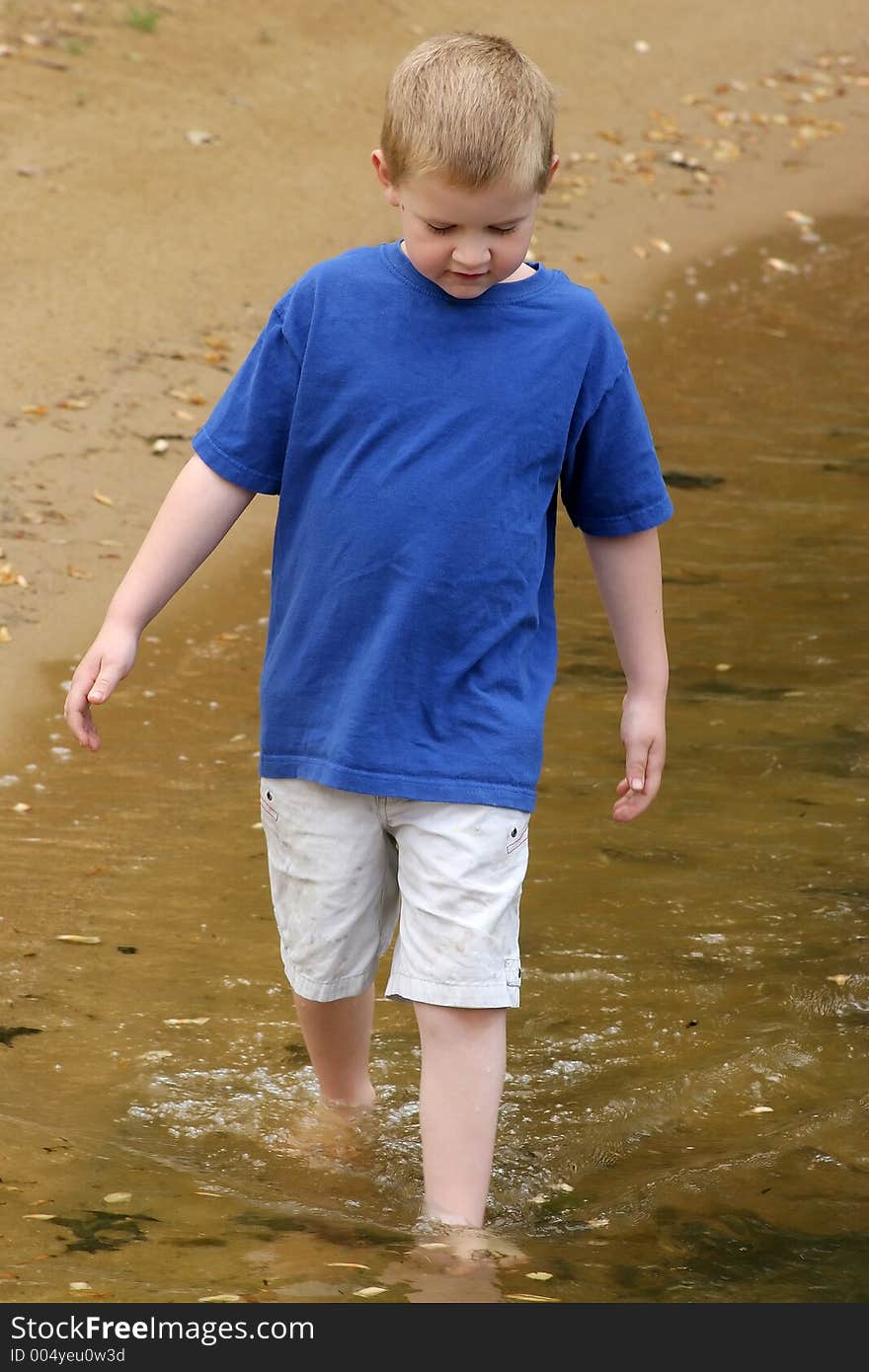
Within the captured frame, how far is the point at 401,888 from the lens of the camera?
2.74 m

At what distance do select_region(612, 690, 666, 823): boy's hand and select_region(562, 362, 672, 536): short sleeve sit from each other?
0.28 metres

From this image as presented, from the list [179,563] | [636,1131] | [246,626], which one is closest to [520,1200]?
[636,1131]

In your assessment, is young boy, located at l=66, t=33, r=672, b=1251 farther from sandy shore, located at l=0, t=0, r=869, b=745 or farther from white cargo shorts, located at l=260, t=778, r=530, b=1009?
sandy shore, located at l=0, t=0, r=869, b=745

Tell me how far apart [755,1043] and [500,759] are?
45.6 inches

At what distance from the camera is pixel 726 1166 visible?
309 centimetres

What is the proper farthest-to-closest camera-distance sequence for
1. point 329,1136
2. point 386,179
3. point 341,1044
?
point 329,1136, point 341,1044, point 386,179

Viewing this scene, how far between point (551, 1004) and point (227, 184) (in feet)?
20.4

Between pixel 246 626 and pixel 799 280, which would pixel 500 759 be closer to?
pixel 246 626

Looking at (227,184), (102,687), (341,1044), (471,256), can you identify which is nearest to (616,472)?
(471,256)

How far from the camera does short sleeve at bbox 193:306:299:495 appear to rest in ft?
8.68

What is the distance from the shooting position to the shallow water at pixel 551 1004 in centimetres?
271

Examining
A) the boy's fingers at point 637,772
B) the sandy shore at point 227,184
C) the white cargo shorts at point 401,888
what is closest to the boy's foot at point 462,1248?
the white cargo shorts at point 401,888

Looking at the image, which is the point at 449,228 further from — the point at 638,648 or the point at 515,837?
the point at 515,837

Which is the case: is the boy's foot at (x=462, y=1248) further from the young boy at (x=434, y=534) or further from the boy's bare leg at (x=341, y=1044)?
the boy's bare leg at (x=341, y=1044)
